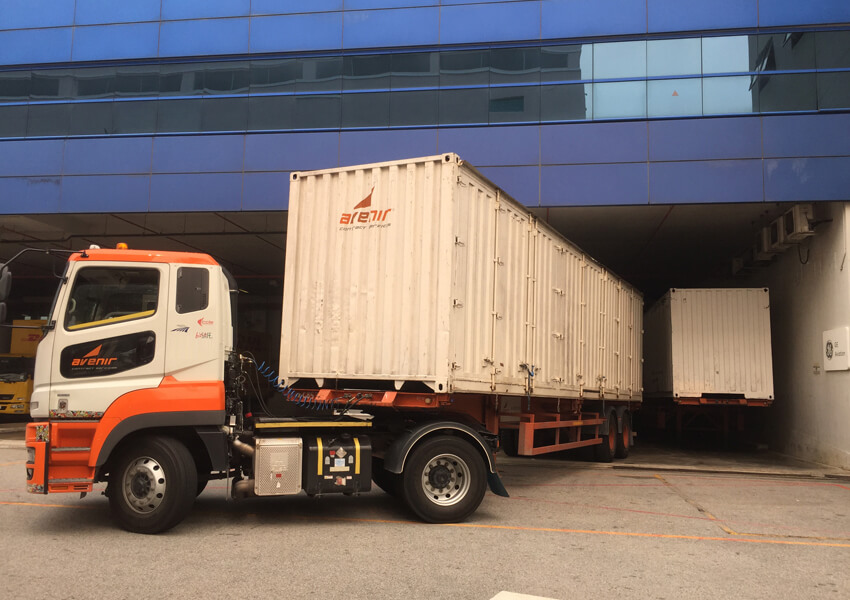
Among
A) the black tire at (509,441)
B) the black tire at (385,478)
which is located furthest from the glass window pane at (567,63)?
the black tire at (385,478)

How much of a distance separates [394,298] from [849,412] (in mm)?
10265

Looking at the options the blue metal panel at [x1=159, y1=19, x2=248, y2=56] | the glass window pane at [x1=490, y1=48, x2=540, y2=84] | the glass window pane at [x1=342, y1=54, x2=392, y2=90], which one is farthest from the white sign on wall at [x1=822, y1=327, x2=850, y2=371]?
the blue metal panel at [x1=159, y1=19, x2=248, y2=56]

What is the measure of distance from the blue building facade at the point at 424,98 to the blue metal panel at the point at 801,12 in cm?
4

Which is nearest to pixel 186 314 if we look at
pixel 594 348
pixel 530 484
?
pixel 530 484

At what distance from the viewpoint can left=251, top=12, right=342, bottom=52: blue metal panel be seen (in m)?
16.2

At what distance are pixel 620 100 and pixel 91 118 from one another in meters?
12.9

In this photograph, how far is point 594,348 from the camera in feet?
39.3

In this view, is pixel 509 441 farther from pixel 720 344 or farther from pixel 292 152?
pixel 292 152

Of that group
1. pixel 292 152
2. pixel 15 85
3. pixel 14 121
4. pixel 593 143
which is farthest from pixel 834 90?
pixel 15 85

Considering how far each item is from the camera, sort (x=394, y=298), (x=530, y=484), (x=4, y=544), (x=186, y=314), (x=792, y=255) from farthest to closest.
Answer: (x=792, y=255), (x=530, y=484), (x=394, y=298), (x=186, y=314), (x=4, y=544)

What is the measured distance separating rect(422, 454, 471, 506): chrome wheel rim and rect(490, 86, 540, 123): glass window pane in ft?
33.6

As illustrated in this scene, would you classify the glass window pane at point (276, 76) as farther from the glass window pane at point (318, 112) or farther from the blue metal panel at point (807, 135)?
the blue metal panel at point (807, 135)

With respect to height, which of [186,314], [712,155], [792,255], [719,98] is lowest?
[186,314]

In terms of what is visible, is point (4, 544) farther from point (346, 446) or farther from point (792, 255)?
point (792, 255)
